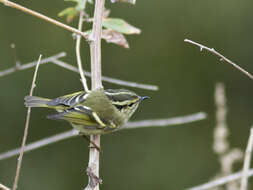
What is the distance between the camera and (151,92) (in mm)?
4570

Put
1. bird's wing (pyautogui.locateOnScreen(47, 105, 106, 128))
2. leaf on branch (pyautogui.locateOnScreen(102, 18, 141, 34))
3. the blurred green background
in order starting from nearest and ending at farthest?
leaf on branch (pyautogui.locateOnScreen(102, 18, 141, 34))
bird's wing (pyautogui.locateOnScreen(47, 105, 106, 128))
the blurred green background

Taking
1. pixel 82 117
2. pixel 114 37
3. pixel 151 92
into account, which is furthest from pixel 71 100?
pixel 151 92

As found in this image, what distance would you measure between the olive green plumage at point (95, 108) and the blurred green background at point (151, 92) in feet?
6.26

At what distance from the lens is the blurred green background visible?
177 inches

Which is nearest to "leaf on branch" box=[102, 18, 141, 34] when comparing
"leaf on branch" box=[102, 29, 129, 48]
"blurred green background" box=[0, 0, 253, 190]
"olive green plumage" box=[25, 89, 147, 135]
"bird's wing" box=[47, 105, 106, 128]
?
→ "leaf on branch" box=[102, 29, 129, 48]

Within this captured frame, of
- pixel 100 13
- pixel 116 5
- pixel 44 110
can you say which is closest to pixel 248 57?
pixel 116 5

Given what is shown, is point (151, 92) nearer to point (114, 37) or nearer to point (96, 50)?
point (114, 37)

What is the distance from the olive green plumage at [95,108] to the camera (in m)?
2.50

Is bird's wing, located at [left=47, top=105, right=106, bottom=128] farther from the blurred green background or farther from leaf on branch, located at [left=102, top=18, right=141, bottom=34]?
the blurred green background

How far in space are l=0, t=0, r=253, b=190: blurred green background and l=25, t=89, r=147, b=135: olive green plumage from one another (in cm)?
191

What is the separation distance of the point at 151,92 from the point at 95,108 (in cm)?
203

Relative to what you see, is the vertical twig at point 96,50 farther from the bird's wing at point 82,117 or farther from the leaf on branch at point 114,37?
the bird's wing at point 82,117

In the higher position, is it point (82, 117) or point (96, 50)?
point (96, 50)

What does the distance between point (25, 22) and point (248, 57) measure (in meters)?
2.44
